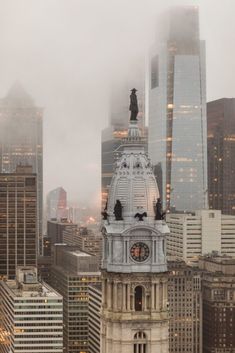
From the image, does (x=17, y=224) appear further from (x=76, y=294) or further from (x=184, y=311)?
(x=184, y=311)

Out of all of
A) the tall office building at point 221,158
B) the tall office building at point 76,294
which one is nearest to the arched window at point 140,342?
the tall office building at point 76,294

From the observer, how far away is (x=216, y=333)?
80750 mm

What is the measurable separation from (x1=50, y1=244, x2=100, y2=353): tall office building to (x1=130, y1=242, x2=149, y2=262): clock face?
55.1 m

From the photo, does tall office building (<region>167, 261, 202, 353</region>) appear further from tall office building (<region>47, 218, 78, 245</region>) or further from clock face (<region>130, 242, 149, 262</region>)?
clock face (<region>130, 242, 149, 262</region>)

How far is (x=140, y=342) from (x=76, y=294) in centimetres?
5982

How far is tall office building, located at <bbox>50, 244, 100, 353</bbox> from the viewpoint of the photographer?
8000 cm

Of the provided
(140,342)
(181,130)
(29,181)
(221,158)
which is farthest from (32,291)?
(221,158)

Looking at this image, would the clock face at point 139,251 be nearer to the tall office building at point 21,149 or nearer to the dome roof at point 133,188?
the dome roof at point 133,188

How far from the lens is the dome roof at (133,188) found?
2500 centimetres

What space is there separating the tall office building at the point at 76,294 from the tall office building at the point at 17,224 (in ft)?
32.2

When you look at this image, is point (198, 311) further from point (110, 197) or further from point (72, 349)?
point (110, 197)

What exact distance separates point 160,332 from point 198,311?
57661 millimetres

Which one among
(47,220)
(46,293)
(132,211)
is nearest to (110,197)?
(132,211)

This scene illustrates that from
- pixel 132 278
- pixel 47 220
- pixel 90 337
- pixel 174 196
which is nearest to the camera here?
pixel 132 278
